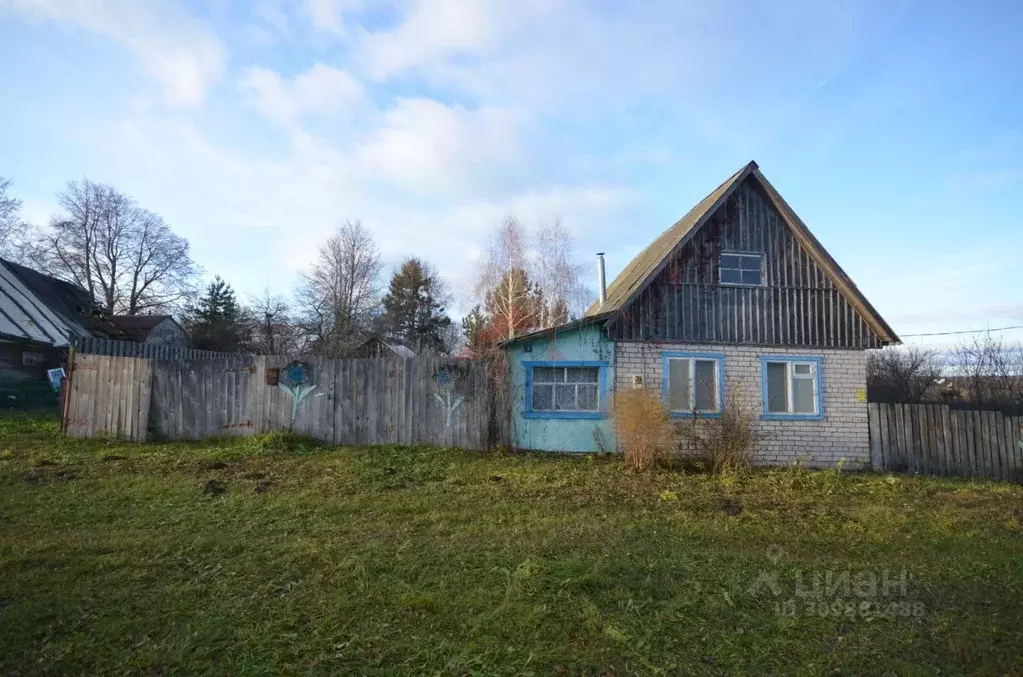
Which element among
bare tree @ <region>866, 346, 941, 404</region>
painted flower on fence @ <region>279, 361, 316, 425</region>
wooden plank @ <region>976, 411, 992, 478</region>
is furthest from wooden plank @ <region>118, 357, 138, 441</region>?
bare tree @ <region>866, 346, 941, 404</region>

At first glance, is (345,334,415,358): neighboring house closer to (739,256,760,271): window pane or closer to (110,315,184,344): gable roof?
(110,315,184,344): gable roof

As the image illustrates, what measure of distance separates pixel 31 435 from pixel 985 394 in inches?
1189

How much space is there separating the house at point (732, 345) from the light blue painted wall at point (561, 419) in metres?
0.02

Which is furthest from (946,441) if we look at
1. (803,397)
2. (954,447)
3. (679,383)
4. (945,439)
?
(679,383)

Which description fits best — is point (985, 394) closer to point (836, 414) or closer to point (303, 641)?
point (836, 414)

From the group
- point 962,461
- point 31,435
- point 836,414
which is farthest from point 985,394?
point 31,435

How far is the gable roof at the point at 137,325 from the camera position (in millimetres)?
29234

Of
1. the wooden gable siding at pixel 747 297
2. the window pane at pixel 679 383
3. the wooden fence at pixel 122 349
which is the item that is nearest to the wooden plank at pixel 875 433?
the wooden gable siding at pixel 747 297

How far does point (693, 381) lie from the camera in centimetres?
1294

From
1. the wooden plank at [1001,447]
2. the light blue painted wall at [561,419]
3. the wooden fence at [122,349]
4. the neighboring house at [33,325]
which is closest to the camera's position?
the light blue painted wall at [561,419]

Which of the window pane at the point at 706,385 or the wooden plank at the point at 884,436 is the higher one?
the window pane at the point at 706,385

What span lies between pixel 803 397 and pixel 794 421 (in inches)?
25.4

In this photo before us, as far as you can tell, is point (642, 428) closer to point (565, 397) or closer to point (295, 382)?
point (565, 397)

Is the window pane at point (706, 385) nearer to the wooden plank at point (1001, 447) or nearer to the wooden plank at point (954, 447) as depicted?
the wooden plank at point (954, 447)
